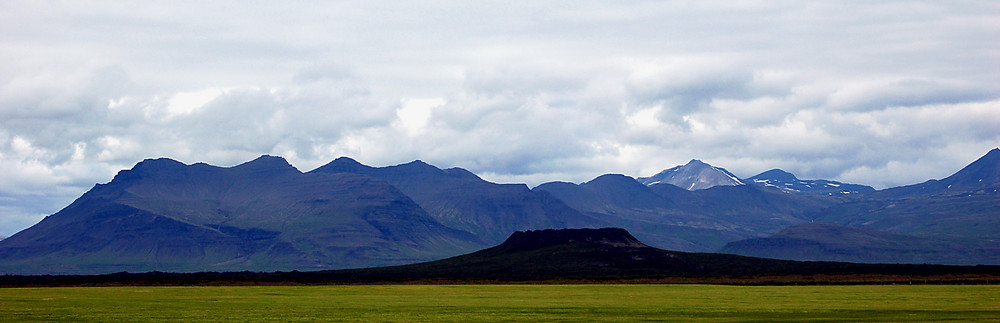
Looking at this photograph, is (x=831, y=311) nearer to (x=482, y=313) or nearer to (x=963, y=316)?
(x=963, y=316)

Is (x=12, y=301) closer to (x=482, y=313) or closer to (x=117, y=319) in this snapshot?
(x=117, y=319)

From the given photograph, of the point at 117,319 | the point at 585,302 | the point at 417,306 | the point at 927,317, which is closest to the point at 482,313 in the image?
the point at 417,306

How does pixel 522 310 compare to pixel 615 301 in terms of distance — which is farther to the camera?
pixel 615 301

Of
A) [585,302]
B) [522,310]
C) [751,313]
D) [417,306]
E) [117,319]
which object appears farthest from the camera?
[585,302]

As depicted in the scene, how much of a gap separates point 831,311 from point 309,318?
145 ft

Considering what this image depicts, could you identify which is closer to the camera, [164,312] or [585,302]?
[164,312]

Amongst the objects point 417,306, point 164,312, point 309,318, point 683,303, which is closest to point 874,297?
point 683,303

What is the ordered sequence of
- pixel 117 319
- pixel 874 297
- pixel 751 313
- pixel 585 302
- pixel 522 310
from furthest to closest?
pixel 874 297 < pixel 585 302 < pixel 522 310 < pixel 751 313 < pixel 117 319

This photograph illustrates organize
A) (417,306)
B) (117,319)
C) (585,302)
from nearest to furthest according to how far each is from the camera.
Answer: (117,319), (417,306), (585,302)

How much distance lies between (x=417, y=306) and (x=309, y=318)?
766 inches

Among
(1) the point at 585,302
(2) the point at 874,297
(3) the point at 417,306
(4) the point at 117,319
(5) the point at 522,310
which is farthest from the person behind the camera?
(2) the point at 874,297

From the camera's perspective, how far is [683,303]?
318 feet

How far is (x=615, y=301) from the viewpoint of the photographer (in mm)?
102250

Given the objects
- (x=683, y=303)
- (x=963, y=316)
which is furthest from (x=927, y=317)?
(x=683, y=303)
